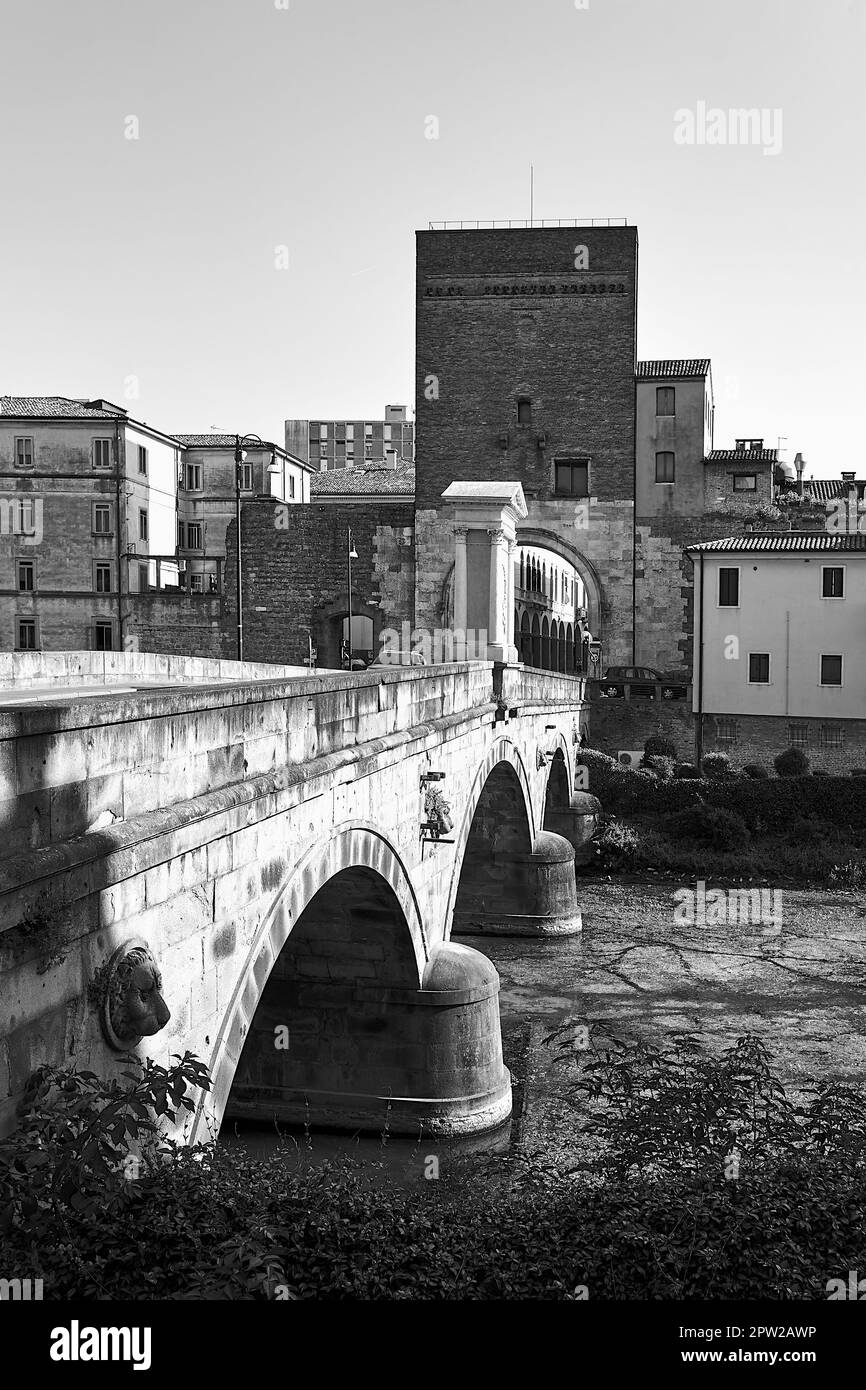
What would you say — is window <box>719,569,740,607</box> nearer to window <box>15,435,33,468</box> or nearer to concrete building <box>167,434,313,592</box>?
concrete building <box>167,434,313,592</box>

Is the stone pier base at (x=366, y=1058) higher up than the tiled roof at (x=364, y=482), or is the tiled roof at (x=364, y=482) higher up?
the tiled roof at (x=364, y=482)

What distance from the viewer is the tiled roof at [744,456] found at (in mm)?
39281

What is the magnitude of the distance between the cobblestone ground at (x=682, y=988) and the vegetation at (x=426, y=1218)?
6.22 meters

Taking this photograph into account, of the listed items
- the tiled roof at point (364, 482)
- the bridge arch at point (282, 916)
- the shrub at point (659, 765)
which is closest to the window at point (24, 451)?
the tiled roof at point (364, 482)

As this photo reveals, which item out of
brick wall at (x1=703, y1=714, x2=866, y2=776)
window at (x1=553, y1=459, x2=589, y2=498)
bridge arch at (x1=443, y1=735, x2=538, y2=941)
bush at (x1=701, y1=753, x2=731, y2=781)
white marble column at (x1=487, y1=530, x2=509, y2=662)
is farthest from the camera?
window at (x1=553, y1=459, x2=589, y2=498)

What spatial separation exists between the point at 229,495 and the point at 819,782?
92.3 ft

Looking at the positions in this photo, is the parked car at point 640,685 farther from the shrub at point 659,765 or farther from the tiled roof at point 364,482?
the tiled roof at point 364,482

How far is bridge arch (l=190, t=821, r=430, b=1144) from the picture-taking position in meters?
6.49

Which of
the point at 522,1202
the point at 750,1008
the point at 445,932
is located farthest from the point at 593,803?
the point at 522,1202

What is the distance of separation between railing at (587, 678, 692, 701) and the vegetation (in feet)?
96.7

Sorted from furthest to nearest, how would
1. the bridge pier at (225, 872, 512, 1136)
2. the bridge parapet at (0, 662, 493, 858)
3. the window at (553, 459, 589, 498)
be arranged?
the window at (553, 459, 589, 498) < the bridge pier at (225, 872, 512, 1136) < the bridge parapet at (0, 662, 493, 858)

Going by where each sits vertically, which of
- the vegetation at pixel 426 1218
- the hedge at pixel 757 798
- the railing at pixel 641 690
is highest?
the railing at pixel 641 690

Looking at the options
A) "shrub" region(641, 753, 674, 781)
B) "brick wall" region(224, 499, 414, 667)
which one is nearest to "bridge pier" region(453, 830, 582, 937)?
"shrub" region(641, 753, 674, 781)
